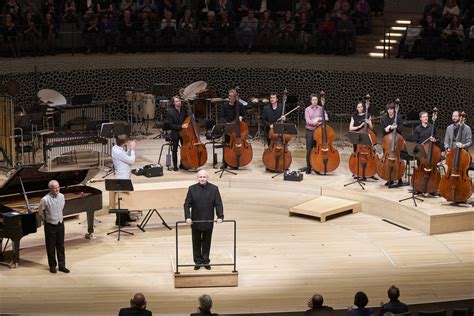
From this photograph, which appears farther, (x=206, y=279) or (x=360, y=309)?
(x=206, y=279)

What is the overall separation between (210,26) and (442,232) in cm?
926

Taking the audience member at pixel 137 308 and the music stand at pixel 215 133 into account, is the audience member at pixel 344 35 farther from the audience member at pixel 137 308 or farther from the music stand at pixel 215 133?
the audience member at pixel 137 308

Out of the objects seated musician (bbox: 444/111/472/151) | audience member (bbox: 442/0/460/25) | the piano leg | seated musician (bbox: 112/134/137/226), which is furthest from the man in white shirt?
audience member (bbox: 442/0/460/25)

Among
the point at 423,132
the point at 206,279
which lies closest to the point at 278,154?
the point at 423,132

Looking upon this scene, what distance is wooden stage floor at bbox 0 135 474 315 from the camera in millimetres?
11156

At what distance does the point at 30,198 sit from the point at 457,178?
6186 mm

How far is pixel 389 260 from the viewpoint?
41.3ft

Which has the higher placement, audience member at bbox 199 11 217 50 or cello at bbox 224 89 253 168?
audience member at bbox 199 11 217 50

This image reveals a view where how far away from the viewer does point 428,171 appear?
1413 centimetres

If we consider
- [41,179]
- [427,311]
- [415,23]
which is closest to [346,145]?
[415,23]

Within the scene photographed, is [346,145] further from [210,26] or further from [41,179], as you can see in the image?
[41,179]

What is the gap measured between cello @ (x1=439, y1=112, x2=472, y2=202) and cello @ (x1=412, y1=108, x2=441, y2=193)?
300 mm

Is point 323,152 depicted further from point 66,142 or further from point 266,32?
point 266,32

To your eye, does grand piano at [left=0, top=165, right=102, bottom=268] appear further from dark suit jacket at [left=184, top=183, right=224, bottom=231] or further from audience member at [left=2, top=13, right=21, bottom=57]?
audience member at [left=2, top=13, right=21, bottom=57]
